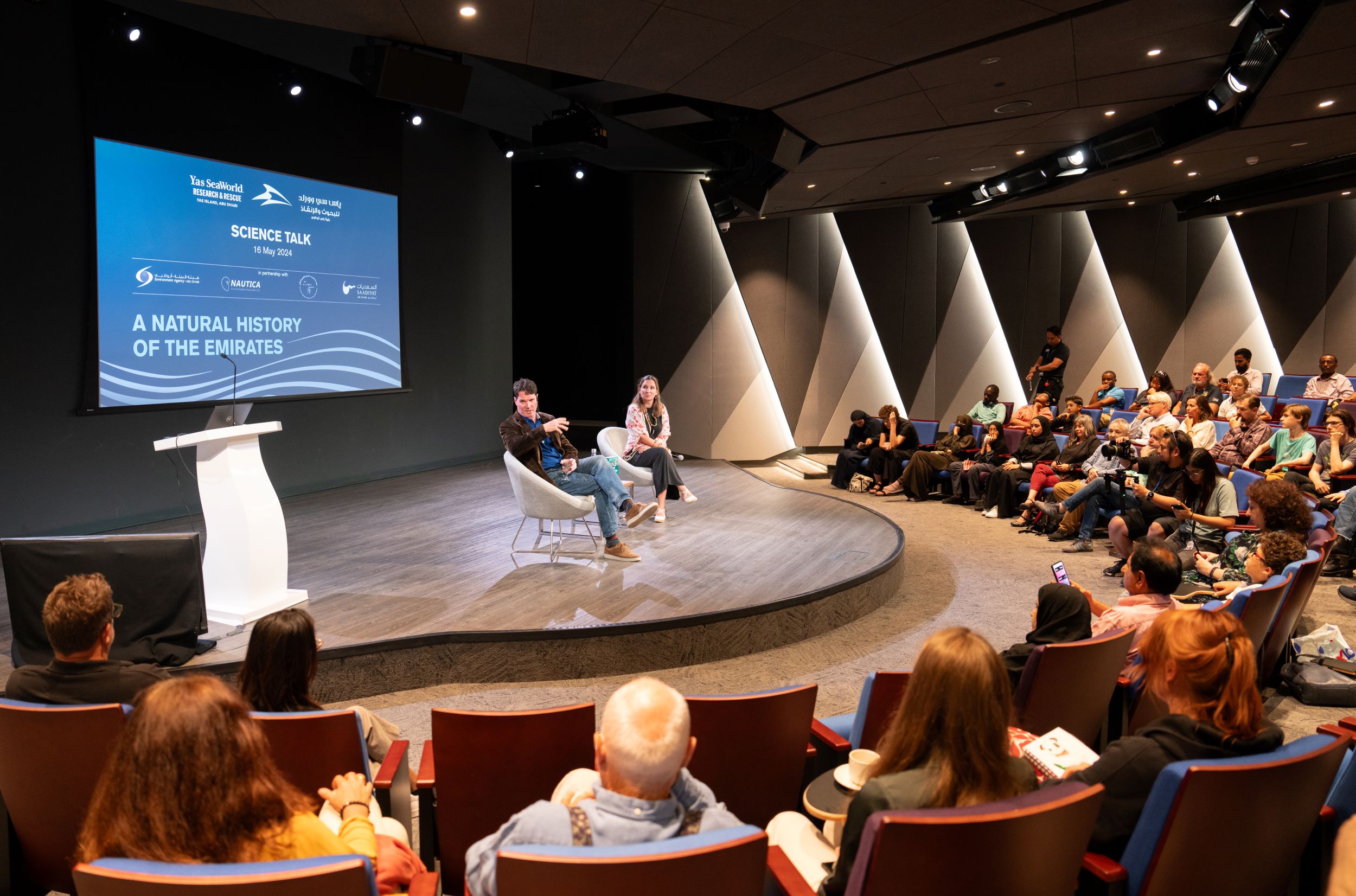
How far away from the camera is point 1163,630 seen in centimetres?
202

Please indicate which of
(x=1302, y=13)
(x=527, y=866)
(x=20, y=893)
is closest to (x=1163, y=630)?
→ (x=527, y=866)

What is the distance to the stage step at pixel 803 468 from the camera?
37.2 ft

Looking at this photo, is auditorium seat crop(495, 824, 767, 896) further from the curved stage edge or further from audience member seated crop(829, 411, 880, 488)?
audience member seated crop(829, 411, 880, 488)

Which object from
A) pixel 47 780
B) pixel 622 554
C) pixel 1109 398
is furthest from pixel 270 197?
pixel 1109 398

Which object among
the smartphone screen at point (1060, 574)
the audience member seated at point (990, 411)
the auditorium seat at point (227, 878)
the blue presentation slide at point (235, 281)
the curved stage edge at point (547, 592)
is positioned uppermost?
the blue presentation slide at point (235, 281)

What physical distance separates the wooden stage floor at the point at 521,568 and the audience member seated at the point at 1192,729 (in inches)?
108

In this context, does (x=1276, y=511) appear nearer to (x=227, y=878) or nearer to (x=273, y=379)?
(x=227, y=878)

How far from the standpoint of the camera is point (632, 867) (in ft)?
4.39

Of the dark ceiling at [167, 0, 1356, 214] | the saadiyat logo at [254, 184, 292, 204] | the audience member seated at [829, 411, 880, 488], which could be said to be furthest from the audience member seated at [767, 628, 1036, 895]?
the audience member seated at [829, 411, 880, 488]

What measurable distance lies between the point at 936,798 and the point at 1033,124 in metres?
7.04

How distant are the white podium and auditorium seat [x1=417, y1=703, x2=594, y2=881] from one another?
2.47 m

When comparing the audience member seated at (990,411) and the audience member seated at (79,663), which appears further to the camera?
the audience member seated at (990,411)

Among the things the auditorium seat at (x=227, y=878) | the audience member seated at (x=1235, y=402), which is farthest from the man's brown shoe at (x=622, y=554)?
the audience member seated at (x=1235, y=402)

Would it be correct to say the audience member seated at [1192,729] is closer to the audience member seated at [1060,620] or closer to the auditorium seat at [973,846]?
the auditorium seat at [973,846]
